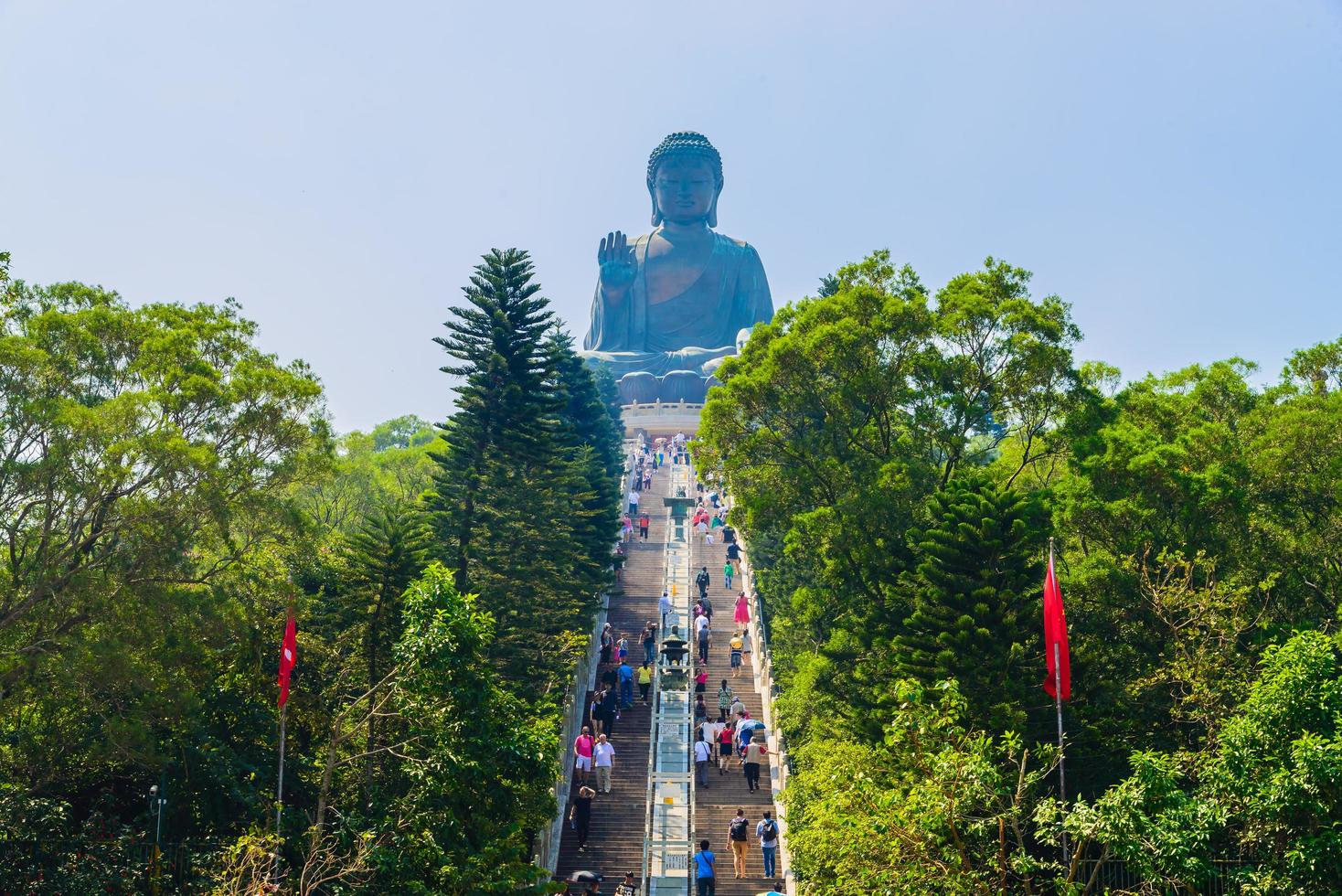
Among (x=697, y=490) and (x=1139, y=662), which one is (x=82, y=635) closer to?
(x=1139, y=662)

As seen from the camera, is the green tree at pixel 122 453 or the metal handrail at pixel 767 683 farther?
the metal handrail at pixel 767 683

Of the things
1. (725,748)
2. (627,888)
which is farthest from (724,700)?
(627,888)

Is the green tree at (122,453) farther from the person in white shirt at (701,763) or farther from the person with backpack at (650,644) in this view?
the person with backpack at (650,644)

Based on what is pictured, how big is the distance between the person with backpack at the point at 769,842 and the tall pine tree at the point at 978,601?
277cm

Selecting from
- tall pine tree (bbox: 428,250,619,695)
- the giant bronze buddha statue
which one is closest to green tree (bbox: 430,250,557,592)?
tall pine tree (bbox: 428,250,619,695)

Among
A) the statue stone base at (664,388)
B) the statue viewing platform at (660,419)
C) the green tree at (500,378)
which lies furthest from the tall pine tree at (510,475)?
the statue stone base at (664,388)

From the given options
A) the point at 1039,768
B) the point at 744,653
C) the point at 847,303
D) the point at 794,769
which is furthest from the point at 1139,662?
the point at 744,653

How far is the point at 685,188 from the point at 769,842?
1900 inches

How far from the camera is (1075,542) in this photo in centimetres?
2072

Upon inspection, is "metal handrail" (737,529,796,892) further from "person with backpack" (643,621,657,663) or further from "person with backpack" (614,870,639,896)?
"person with backpack" (614,870,639,896)

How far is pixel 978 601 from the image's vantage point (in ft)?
59.0

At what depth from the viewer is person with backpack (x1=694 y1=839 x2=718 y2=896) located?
17.8 m

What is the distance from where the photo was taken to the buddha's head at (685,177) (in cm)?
6438

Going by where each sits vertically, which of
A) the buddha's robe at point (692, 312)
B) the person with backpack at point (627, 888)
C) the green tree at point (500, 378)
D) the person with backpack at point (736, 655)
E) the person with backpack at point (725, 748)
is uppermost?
the buddha's robe at point (692, 312)
